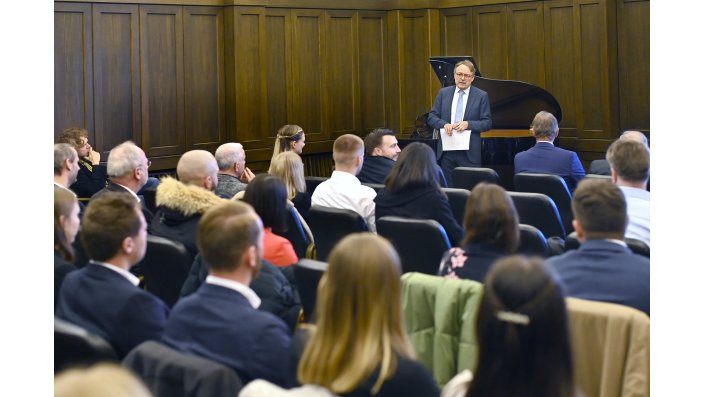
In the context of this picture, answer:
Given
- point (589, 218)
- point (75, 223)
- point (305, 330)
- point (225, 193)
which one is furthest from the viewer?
point (225, 193)

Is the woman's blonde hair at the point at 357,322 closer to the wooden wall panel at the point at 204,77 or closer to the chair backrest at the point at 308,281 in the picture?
the chair backrest at the point at 308,281

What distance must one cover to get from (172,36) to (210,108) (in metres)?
0.82

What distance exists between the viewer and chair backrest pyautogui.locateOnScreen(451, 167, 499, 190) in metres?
6.34

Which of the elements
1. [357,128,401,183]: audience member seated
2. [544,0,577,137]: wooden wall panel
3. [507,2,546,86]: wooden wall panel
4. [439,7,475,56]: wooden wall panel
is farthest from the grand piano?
[357,128,401,183]: audience member seated

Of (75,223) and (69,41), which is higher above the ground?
(69,41)

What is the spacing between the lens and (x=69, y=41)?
850cm

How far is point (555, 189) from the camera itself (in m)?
5.88

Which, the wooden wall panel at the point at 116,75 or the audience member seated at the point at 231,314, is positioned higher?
the wooden wall panel at the point at 116,75

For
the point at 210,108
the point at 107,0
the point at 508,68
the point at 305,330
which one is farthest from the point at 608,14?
the point at 305,330

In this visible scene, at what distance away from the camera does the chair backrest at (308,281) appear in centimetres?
340

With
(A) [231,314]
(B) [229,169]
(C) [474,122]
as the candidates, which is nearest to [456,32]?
(C) [474,122]

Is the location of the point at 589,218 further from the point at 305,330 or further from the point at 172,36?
the point at 172,36

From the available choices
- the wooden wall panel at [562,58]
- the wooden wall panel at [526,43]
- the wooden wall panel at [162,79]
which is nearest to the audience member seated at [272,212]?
the wooden wall panel at [162,79]

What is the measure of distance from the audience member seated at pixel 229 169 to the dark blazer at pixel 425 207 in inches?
38.6
